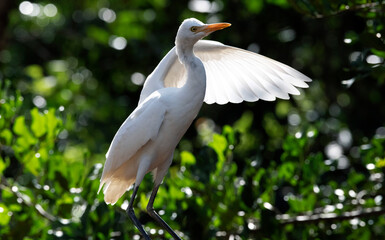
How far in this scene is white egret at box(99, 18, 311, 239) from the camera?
3.23 meters

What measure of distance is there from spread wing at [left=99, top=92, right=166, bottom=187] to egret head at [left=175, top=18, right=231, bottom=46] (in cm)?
31

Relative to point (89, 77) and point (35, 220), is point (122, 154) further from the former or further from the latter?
point (89, 77)

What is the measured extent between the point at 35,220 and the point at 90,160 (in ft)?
10.1

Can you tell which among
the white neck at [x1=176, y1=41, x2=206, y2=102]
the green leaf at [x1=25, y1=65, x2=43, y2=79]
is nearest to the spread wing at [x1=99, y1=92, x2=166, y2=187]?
the white neck at [x1=176, y1=41, x2=206, y2=102]

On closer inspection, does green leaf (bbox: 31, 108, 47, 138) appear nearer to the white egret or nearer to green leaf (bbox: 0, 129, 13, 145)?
green leaf (bbox: 0, 129, 13, 145)

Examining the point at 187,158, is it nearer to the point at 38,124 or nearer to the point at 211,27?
the point at 38,124

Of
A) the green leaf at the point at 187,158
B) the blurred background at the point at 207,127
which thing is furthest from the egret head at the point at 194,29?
the green leaf at the point at 187,158

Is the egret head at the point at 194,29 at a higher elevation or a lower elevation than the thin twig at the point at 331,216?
higher

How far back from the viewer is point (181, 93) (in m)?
3.24

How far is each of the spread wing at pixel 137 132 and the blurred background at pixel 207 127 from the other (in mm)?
626

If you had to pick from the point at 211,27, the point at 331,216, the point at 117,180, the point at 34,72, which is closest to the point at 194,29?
the point at 211,27

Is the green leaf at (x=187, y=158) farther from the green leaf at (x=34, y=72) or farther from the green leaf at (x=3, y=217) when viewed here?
the green leaf at (x=34, y=72)

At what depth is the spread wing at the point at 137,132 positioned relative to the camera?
10.7 feet

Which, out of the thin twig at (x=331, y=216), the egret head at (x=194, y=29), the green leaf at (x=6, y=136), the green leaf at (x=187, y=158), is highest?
the egret head at (x=194, y=29)
